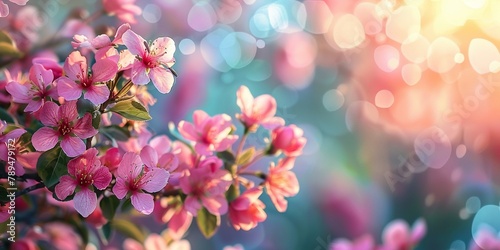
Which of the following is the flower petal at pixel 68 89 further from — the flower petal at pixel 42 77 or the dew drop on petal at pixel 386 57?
the dew drop on petal at pixel 386 57

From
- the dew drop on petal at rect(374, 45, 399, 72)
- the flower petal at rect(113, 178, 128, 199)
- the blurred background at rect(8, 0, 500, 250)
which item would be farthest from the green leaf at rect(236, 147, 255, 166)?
the dew drop on petal at rect(374, 45, 399, 72)

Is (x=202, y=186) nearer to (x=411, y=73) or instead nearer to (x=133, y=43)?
(x=133, y=43)

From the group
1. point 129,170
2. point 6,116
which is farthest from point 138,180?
point 6,116

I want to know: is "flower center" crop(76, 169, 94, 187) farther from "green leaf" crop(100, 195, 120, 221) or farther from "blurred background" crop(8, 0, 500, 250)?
"blurred background" crop(8, 0, 500, 250)

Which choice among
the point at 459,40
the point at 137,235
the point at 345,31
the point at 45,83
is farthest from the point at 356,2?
the point at 45,83

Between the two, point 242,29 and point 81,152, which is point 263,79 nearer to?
point 242,29

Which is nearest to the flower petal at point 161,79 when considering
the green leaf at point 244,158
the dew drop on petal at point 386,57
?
the green leaf at point 244,158
